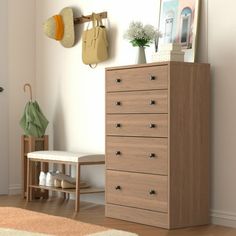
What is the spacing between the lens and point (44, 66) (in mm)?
5922

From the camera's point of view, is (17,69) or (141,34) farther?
(17,69)

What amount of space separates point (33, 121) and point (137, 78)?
5.12ft

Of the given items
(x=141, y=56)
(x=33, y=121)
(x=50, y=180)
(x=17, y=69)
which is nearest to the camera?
(x=141, y=56)

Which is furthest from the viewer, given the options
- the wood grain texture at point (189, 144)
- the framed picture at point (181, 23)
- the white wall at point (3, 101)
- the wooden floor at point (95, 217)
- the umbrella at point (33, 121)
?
the white wall at point (3, 101)

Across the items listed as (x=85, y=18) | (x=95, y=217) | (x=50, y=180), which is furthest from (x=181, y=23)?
(x=50, y=180)

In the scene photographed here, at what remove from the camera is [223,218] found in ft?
13.7

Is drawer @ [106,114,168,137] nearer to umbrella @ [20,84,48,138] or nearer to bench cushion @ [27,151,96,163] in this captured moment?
bench cushion @ [27,151,96,163]

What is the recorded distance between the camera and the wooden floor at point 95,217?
3.92 m

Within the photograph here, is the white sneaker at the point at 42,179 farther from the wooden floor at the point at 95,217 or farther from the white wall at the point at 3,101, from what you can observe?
the white wall at the point at 3,101

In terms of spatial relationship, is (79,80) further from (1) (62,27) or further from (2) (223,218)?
(2) (223,218)

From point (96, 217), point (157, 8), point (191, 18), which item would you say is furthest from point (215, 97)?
point (96, 217)

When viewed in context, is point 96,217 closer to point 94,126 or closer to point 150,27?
point 94,126

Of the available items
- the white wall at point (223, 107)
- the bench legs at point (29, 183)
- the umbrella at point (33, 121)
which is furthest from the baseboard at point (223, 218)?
the umbrella at point (33, 121)

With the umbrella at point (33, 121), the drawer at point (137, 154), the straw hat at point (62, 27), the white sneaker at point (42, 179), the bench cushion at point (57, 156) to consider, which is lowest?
the white sneaker at point (42, 179)
